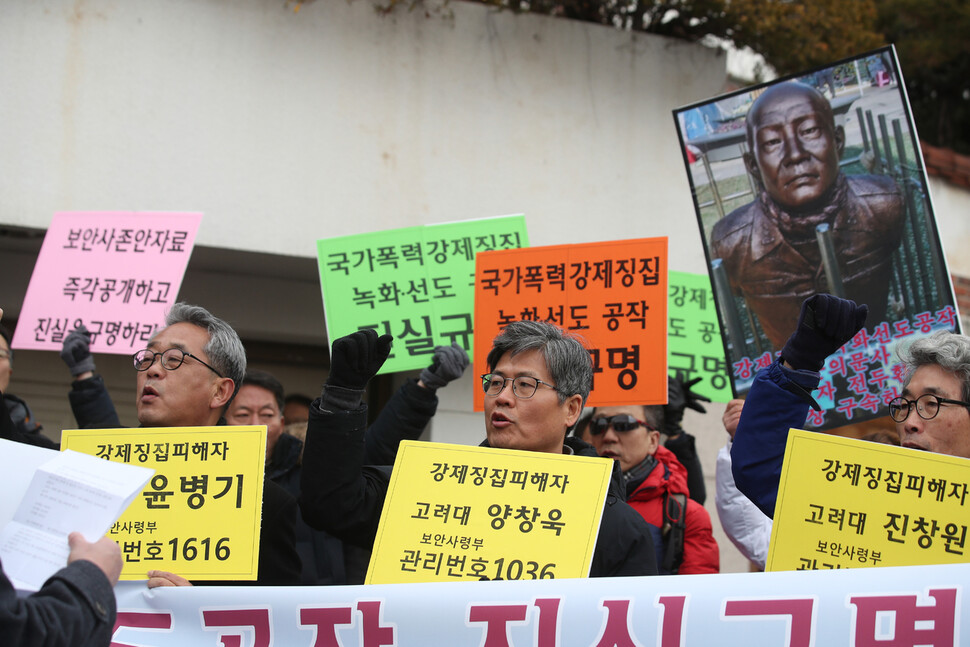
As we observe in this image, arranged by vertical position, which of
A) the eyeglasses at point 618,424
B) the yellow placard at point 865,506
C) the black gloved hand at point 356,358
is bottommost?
the yellow placard at point 865,506

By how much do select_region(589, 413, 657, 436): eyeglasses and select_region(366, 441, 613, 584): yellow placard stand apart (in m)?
1.54

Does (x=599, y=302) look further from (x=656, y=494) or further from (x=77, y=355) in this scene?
(x=77, y=355)

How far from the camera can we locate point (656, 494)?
162 inches

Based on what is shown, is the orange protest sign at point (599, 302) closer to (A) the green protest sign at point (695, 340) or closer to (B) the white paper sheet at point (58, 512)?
(A) the green protest sign at point (695, 340)

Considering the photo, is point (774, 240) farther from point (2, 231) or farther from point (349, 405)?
point (2, 231)

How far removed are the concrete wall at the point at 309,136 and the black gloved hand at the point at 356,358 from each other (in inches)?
130

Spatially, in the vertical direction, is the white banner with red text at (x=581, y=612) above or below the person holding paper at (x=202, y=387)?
below

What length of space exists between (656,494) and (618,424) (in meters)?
0.30

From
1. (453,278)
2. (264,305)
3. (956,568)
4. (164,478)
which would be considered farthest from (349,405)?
(264,305)

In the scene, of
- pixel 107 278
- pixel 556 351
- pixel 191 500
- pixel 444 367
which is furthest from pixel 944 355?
pixel 107 278

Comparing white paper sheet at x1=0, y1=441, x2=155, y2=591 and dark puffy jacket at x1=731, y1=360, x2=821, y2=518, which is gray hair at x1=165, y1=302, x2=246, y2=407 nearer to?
white paper sheet at x1=0, y1=441, x2=155, y2=591

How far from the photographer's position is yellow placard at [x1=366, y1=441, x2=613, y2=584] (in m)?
2.56

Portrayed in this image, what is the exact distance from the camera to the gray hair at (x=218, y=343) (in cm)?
325

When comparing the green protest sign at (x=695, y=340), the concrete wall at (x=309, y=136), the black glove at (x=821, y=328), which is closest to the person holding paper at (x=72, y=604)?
the black glove at (x=821, y=328)
